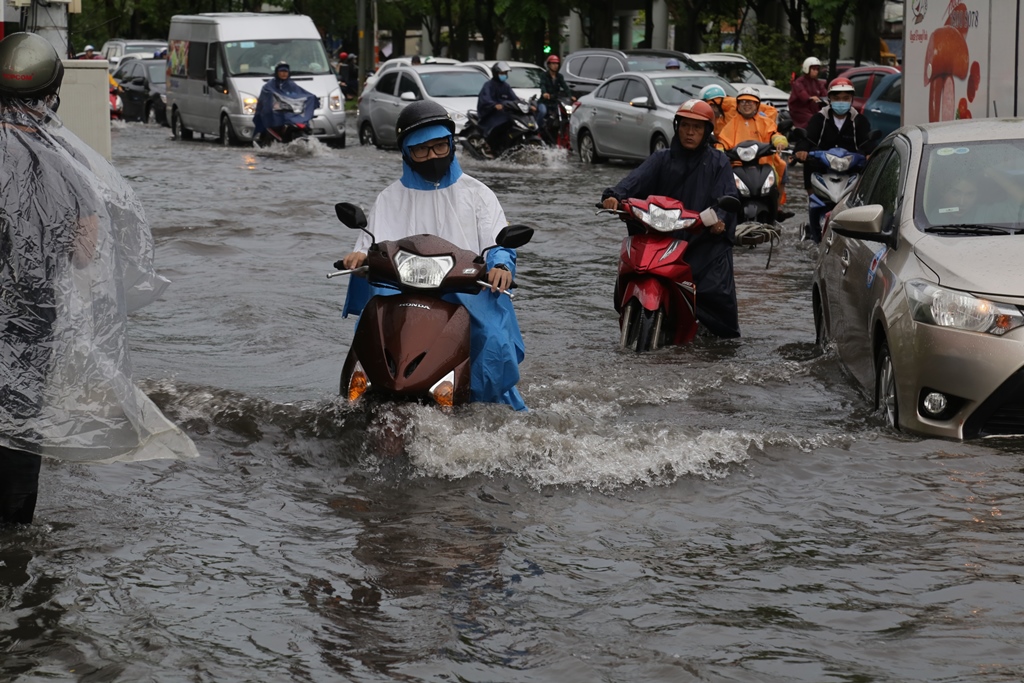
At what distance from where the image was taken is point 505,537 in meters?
5.82

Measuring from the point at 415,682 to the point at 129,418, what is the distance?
1.59 meters

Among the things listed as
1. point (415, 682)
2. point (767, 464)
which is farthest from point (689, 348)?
point (415, 682)

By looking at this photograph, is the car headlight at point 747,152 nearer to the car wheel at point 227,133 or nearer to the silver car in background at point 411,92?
the silver car in background at point 411,92

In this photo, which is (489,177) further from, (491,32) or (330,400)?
(491,32)

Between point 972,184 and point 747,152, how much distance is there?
607cm

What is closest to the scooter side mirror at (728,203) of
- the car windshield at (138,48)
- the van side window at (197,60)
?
the van side window at (197,60)

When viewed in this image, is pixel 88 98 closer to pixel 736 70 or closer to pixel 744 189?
pixel 744 189

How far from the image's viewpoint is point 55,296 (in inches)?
205

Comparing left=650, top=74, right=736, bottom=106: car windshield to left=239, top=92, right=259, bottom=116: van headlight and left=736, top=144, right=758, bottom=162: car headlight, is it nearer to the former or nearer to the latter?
left=239, top=92, right=259, bottom=116: van headlight

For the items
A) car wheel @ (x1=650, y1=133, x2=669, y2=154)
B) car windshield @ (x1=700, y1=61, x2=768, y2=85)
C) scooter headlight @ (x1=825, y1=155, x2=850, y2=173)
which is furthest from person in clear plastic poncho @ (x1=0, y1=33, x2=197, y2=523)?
car windshield @ (x1=700, y1=61, x2=768, y2=85)

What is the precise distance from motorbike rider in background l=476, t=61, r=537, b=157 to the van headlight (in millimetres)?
5128

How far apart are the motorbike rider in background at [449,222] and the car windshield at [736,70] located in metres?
23.1

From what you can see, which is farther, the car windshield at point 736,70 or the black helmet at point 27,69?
the car windshield at point 736,70

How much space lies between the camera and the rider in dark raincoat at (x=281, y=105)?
90.1 ft
